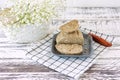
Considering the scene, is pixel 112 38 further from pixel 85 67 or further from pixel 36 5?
pixel 36 5

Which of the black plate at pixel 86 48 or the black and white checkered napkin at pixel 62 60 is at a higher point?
the black plate at pixel 86 48

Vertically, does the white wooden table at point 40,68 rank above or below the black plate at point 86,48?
below

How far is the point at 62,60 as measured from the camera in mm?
961

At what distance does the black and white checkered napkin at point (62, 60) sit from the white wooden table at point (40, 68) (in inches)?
0.7

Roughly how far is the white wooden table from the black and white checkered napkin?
0.02 meters

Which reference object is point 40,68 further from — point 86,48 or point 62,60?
point 86,48

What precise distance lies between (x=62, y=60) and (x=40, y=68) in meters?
0.09

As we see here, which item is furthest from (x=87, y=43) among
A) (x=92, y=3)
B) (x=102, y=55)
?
(x=92, y=3)

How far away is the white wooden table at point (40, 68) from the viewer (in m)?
0.88

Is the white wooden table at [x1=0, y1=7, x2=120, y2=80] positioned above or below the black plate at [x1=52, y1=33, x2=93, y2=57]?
below

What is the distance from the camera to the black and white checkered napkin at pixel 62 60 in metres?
0.90

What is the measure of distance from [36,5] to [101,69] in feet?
1.30

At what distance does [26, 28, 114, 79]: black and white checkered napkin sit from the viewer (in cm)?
90

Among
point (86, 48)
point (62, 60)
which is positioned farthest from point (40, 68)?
point (86, 48)
